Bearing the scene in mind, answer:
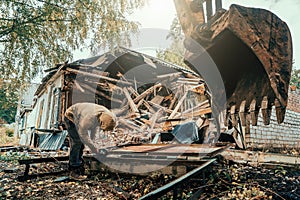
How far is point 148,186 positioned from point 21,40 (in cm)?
348

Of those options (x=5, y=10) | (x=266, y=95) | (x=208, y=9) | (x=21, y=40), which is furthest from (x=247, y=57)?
(x=5, y=10)

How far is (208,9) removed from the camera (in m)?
1.77

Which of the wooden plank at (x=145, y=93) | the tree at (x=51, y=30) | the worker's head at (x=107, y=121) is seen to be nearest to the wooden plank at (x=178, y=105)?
the wooden plank at (x=145, y=93)

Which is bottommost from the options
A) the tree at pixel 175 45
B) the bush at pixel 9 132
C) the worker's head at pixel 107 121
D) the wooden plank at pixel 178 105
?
the bush at pixel 9 132

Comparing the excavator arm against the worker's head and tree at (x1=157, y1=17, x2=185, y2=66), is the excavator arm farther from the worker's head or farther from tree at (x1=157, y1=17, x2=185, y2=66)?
tree at (x1=157, y1=17, x2=185, y2=66)

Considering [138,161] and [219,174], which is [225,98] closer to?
[219,174]

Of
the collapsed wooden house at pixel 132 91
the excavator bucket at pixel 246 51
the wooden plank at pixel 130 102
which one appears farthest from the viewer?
the wooden plank at pixel 130 102

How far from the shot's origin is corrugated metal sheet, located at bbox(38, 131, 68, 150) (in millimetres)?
8602

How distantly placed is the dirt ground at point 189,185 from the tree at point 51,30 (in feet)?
7.63

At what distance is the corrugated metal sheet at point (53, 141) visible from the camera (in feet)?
28.2

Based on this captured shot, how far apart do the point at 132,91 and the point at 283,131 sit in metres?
7.65

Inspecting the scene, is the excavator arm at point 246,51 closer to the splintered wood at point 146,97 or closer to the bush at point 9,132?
the splintered wood at point 146,97

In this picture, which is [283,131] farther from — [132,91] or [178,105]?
[132,91]

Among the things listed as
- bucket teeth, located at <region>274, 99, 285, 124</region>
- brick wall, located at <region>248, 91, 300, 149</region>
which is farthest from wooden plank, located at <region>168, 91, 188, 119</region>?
bucket teeth, located at <region>274, 99, 285, 124</region>
